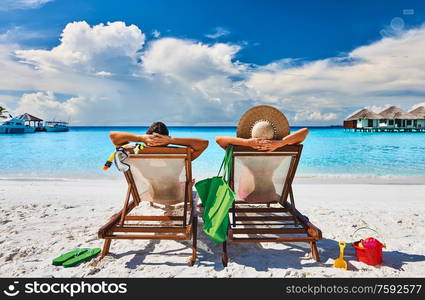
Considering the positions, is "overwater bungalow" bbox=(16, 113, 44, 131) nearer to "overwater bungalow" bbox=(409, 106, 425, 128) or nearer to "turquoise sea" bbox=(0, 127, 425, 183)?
"turquoise sea" bbox=(0, 127, 425, 183)

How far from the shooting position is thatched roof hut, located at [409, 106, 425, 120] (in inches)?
1513

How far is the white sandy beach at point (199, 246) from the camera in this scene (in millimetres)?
2426

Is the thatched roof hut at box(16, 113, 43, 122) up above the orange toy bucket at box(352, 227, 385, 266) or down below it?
above

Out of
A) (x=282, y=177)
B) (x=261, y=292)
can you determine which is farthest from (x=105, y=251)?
(x=282, y=177)

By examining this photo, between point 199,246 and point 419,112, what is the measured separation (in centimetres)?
4744

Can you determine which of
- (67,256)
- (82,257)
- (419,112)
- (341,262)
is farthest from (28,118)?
(419,112)

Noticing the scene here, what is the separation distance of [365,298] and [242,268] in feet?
3.17

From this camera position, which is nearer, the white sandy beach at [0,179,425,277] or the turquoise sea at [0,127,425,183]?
the white sandy beach at [0,179,425,277]

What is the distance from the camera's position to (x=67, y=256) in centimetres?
263

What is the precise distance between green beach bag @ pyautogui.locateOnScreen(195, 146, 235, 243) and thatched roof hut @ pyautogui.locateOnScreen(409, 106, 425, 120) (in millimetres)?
45847

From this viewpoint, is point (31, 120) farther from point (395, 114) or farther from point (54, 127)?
point (395, 114)

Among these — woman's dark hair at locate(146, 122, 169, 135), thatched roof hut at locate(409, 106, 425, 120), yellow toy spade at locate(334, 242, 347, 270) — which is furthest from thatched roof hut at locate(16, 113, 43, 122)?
thatched roof hut at locate(409, 106, 425, 120)

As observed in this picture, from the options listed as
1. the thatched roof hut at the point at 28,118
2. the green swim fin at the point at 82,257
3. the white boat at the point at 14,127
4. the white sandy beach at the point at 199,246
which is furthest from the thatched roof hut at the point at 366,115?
the thatched roof hut at the point at 28,118

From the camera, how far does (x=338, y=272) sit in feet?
7.89
